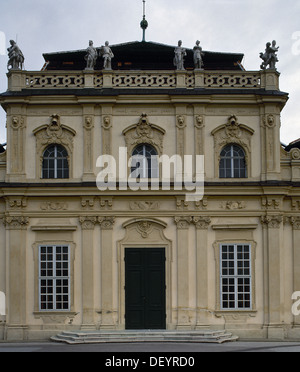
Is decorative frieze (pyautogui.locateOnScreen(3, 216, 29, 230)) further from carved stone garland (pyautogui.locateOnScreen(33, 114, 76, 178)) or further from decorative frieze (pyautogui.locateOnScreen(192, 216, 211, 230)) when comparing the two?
decorative frieze (pyautogui.locateOnScreen(192, 216, 211, 230))

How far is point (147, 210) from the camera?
26.5 m

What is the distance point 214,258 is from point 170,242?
5.64 ft

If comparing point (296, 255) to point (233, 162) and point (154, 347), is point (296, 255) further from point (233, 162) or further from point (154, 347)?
point (154, 347)

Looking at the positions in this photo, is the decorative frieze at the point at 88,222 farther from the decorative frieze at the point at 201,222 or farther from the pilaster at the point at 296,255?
the pilaster at the point at 296,255

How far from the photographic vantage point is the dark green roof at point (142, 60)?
97.2 feet

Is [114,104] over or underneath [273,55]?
underneath

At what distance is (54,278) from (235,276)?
6.63m

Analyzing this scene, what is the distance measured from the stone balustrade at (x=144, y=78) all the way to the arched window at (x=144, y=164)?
2505 millimetres

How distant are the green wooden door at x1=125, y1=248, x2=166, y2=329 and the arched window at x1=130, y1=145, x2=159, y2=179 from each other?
2786 mm

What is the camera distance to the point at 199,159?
26703 mm

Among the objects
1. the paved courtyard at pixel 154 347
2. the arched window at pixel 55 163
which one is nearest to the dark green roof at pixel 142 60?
the arched window at pixel 55 163

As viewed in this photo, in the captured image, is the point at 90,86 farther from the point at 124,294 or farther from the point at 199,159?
the point at 124,294
